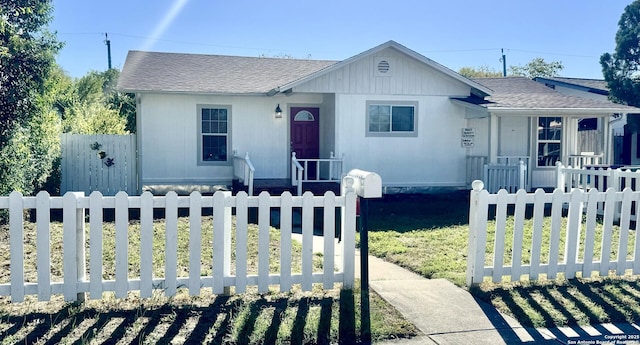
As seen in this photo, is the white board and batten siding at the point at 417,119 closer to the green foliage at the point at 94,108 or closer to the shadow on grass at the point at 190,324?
the green foliage at the point at 94,108

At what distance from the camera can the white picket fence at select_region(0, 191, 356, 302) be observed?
14.4ft

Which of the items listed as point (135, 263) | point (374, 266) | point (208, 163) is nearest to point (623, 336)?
point (374, 266)

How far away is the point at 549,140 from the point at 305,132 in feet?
23.5

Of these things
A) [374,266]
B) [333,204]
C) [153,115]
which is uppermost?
[153,115]

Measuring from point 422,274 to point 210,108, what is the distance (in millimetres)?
9210

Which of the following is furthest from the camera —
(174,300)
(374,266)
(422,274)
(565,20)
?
(565,20)

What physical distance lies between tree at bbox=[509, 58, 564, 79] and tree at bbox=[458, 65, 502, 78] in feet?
7.72

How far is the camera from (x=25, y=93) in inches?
362

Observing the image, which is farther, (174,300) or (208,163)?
(208,163)

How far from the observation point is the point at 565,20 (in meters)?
33.8

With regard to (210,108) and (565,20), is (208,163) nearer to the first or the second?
(210,108)

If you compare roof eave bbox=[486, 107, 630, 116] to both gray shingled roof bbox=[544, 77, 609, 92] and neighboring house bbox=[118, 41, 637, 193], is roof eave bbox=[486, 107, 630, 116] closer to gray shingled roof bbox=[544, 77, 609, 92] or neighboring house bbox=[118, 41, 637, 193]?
neighboring house bbox=[118, 41, 637, 193]

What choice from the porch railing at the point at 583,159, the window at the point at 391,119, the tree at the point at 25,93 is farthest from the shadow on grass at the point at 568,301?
the porch railing at the point at 583,159

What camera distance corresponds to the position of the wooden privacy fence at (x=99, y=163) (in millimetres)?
13586
